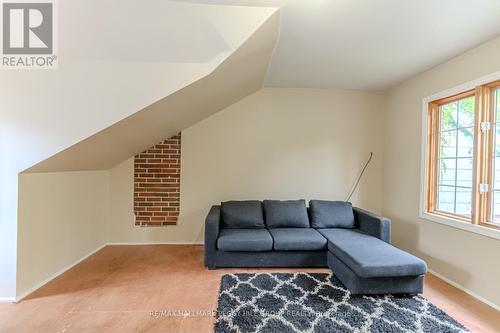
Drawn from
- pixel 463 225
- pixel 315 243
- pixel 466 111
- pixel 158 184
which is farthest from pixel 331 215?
pixel 158 184

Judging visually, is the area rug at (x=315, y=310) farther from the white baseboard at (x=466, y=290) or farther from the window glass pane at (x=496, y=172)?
the window glass pane at (x=496, y=172)

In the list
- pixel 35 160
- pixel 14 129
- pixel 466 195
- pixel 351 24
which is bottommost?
pixel 466 195

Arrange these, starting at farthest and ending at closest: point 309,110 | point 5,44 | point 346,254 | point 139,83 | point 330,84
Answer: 1. point 309,110
2. point 330,84
3. point 346,254
4. point 139,83
5. point 5,44

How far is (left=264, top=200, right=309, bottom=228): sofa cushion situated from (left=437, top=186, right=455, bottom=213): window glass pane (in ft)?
5.32

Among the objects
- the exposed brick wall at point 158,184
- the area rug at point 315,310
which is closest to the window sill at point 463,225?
the area rug at point 315,310

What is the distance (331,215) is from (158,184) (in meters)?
2.63

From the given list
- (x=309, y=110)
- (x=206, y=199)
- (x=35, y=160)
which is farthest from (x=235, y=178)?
(x=35, y=160)

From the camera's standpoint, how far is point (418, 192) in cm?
343

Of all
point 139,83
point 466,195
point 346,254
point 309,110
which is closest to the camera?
point 139,83

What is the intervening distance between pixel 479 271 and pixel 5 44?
473cm

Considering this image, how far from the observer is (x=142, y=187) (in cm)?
411

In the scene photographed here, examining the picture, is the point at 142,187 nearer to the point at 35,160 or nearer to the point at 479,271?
the point at 35,160

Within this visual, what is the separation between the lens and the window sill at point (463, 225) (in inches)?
95.7

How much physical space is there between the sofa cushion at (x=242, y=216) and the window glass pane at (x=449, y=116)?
2.53m
